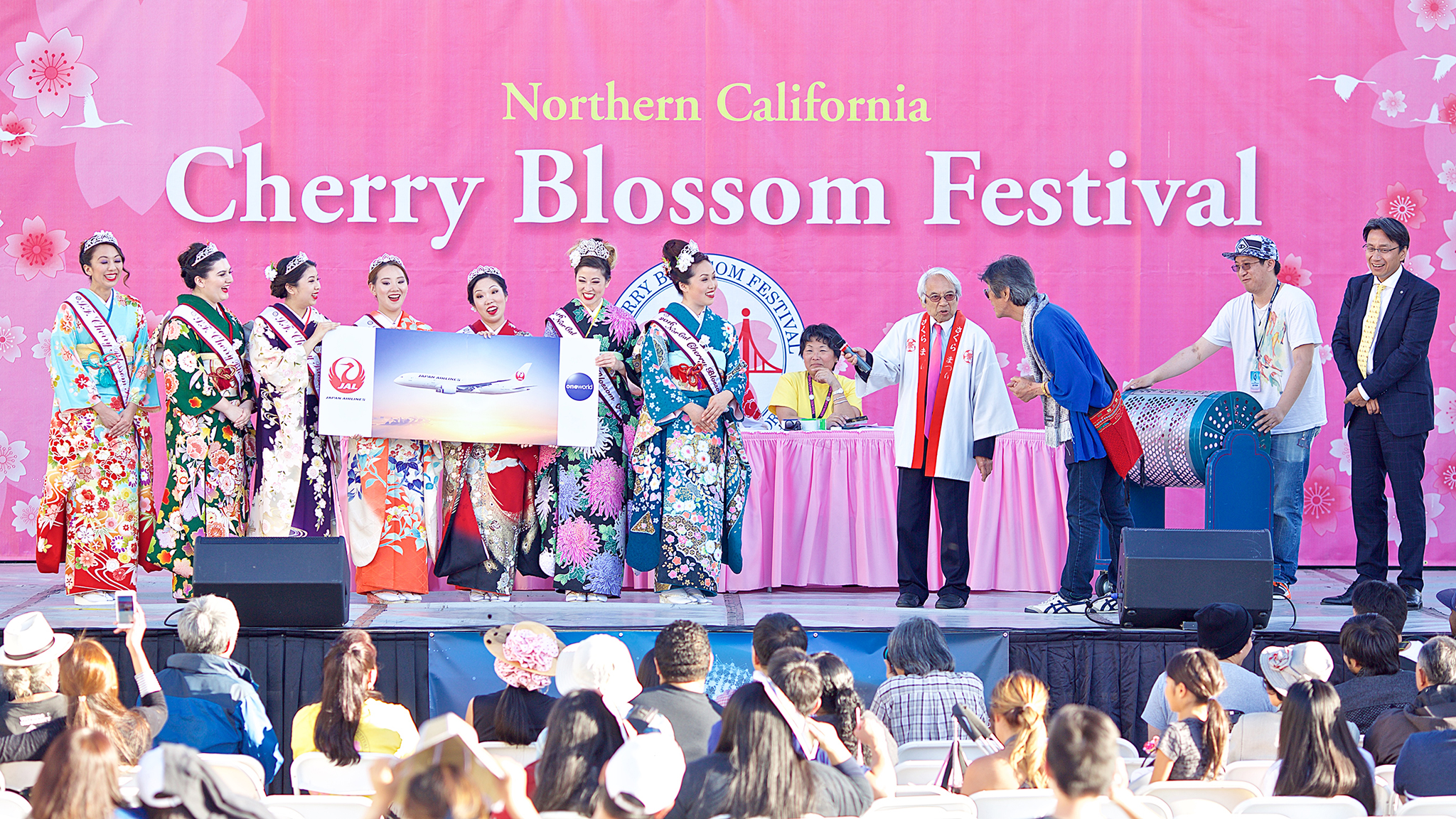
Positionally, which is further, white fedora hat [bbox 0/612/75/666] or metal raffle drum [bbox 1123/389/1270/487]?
metal raffle drum [bbox 1123/389/1270/487]

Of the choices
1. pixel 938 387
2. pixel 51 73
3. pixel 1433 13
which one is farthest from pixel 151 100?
pixel 1433 13

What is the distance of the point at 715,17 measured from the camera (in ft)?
21.8

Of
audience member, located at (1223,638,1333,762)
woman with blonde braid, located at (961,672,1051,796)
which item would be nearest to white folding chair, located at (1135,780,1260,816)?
woman with blonde braid, located at (961,672,1051,796)

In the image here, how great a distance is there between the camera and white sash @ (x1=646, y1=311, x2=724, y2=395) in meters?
5.22

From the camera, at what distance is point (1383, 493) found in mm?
5332

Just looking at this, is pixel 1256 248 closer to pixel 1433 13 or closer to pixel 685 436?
pixel 1433 13

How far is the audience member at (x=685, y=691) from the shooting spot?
2.88m

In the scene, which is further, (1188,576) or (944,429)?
(944,429)

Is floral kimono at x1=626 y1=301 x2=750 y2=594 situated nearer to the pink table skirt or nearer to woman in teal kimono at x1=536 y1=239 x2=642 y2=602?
woman in teal kimono at x1=536 y1=239 x2=642 y2=602

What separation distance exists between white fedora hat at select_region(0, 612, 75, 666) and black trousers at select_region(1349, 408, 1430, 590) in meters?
4.33

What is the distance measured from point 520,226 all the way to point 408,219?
0.51 m

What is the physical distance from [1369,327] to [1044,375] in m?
1.34

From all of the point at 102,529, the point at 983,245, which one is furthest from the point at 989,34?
the point at 102,529

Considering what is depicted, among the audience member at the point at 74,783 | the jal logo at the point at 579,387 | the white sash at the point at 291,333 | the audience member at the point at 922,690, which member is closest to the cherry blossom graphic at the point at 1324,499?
the jal logo at the point at 579,387
